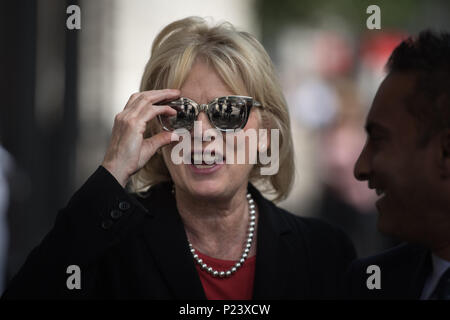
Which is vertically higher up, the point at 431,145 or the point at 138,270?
the point at 431,145

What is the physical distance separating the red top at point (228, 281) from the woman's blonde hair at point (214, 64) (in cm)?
54

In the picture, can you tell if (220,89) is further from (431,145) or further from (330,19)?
(330,19)

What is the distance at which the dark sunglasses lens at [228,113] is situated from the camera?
284 centimetres

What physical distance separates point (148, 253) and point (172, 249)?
102 millimetres

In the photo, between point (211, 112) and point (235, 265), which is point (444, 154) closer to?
point (211, 112)

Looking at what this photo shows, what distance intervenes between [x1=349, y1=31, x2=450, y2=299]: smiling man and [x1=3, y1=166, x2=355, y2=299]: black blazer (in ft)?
2.26

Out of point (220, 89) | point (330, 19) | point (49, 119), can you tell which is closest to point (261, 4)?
point (330, 19)

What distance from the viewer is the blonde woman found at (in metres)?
2.48

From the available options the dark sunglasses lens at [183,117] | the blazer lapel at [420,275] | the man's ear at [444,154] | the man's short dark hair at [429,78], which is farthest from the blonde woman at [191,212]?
the man's ear at [444,154]

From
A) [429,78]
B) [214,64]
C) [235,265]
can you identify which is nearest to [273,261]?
[235,265]

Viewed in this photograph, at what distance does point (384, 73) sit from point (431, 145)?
17.2 inches

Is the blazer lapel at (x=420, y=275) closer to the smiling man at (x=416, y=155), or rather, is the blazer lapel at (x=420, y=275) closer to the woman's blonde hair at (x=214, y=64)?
the smiling man at (x=416, y=155)

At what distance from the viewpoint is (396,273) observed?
2459mm
